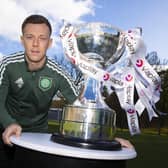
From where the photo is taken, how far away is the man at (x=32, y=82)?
1.28 meters

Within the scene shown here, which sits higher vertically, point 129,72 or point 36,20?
point 36,20

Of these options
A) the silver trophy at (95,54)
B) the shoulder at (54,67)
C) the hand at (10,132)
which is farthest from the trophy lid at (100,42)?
the hand at (10,132)

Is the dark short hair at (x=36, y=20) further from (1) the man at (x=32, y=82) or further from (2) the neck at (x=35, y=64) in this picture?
(2) the neck at (x=35, y=64)

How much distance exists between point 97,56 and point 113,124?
0.59 meters

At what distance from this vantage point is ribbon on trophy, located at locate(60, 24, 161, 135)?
1687mm

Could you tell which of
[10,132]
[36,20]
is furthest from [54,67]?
[10,132]

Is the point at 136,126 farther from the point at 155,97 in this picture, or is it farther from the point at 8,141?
the point at 8,141

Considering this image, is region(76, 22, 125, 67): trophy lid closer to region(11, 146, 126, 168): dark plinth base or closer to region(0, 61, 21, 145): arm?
region(0, 61, 21, 145): arm

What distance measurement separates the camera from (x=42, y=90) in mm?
1384

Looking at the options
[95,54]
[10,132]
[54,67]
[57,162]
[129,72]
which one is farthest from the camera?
[129,72]

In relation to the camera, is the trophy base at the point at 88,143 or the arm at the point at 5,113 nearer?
the trophy base at the point at 88,143

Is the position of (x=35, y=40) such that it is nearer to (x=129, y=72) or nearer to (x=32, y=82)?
(x=32, y=82)

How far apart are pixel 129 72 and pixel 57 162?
41.7 inches

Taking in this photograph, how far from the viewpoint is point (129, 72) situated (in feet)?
6.61
